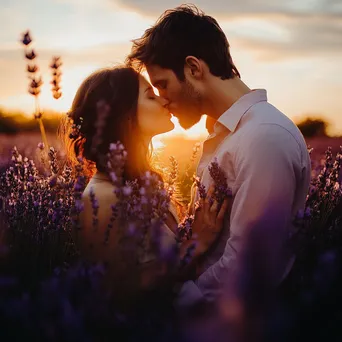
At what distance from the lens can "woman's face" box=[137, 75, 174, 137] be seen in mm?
3283

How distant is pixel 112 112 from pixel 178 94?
49 centimetres

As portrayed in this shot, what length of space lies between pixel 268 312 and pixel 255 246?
23 centimetres

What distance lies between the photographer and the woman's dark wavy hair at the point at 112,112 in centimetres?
323

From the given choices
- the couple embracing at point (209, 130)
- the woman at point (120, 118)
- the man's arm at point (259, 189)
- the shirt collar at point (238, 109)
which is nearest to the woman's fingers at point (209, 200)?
the couple embracing at point (209, 130)

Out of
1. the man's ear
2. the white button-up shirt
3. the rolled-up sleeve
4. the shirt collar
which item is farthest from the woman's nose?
the rolled-up sleeve

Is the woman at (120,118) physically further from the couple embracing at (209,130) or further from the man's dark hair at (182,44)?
the man's dark hair at (182,44)

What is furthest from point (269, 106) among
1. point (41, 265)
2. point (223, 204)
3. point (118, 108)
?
point (41, 265)

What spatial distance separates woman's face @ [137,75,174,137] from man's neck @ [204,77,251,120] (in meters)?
0.30

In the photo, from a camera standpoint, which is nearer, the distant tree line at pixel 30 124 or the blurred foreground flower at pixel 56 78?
the blurred foreground flower at pixel 56 78

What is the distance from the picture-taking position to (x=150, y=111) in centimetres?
330

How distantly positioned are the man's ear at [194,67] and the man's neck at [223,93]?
0.10 metres

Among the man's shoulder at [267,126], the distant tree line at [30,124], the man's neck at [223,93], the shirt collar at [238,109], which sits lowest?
the man's shoulder at [267,126]

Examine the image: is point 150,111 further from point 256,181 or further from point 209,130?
point 256,181

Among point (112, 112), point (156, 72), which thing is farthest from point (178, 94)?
point (112, 112)
